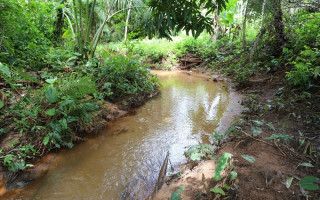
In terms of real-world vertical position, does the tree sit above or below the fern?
above

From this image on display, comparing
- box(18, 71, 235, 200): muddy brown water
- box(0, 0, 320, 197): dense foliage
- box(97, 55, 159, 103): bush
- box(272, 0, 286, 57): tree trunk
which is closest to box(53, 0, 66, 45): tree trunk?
box(0, 0, 320, 197): dense foliage

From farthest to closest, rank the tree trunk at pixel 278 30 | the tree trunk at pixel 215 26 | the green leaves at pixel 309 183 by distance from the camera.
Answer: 1. the tree trunk at pixel 215 26
2. the tree trunk at pixel 278 30
3. the green leaves at pixel 309 183

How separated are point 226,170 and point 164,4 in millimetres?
1886

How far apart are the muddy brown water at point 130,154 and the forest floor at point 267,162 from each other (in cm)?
49

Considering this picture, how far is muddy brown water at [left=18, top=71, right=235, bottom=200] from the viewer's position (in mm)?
2102

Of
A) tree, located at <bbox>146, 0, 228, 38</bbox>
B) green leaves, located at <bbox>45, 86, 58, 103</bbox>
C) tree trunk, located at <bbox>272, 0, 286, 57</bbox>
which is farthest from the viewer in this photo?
tree trunk, located at <bbox>272, 0, 286, 57</bbox>

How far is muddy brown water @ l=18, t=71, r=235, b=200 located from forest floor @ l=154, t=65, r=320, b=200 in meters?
0.49

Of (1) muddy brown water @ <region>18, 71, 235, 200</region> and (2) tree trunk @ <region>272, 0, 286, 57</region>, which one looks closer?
(1) muddy brown water @ <region>18, 71, 235, 200</region>

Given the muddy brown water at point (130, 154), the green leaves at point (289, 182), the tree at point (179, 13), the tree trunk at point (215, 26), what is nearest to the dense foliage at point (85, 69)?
the tree at point (179, 13)

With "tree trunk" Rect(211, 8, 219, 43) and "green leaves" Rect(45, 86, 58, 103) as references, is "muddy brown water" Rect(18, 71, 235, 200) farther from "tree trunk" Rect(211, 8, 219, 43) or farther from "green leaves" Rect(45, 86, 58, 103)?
"tree trunk" Rect(211, 8, 219, 43)

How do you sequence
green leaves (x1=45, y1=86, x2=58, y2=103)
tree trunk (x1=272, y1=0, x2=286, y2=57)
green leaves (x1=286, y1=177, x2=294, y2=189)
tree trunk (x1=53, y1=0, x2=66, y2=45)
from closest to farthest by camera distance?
green leaves (x1=286, y1=177, x2=294, y2=189) < green leaves (x1=45, y1=86, x2=58, y2=103) < tree trunk (x1=272, y1=0, x2=286, y2=57) < tree trunk (x1=53, y1=0, x2=66, y2=45)

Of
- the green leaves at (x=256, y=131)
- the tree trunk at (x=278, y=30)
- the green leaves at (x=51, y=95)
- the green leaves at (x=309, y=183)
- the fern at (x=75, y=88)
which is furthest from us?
the tree trunk at (x=278, y=30)

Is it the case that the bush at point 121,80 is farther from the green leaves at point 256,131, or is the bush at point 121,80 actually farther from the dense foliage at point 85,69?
the green leaves at point 256,131

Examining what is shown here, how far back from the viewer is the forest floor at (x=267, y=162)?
1461mm
